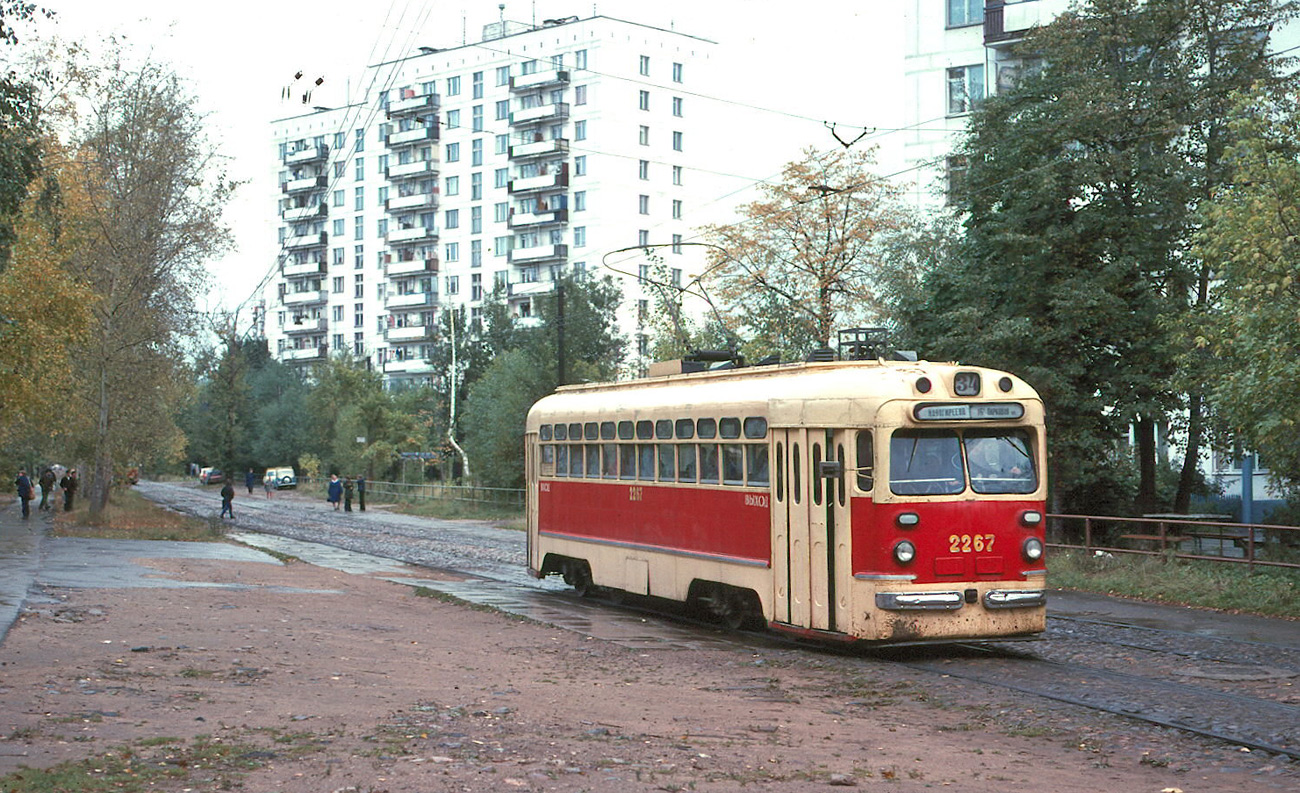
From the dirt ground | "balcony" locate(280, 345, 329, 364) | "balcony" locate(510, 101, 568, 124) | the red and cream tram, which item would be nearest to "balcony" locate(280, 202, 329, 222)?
"balcony" locate(280, 345, 329, 364)

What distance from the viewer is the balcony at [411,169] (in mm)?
101312

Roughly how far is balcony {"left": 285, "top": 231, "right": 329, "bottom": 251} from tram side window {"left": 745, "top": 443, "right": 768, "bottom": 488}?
339 ft

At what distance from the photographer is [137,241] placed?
42344mm

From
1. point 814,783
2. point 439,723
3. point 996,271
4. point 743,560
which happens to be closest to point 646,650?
point 743,560

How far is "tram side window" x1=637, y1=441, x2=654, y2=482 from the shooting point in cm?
1882

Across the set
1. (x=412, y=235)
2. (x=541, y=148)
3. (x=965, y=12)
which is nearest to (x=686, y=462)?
(x=965, y=12)

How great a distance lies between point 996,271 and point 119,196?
985 inches

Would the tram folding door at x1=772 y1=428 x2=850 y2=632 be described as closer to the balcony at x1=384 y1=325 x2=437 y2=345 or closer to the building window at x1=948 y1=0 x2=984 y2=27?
the building window at x1=948 y1=0 x2=984 y2=27

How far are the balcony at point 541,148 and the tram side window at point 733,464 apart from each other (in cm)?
7600

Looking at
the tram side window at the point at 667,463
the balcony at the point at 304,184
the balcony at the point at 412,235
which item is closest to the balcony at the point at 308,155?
the balcony at the point at 304,184

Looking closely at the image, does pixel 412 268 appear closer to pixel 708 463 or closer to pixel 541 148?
pixel 541 148

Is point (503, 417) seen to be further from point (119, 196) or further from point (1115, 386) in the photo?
point (1115, 386)

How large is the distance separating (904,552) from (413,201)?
9095 centimetres

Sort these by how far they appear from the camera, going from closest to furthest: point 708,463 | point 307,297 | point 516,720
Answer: point 516,720 < point 708,463 < point 307,297
